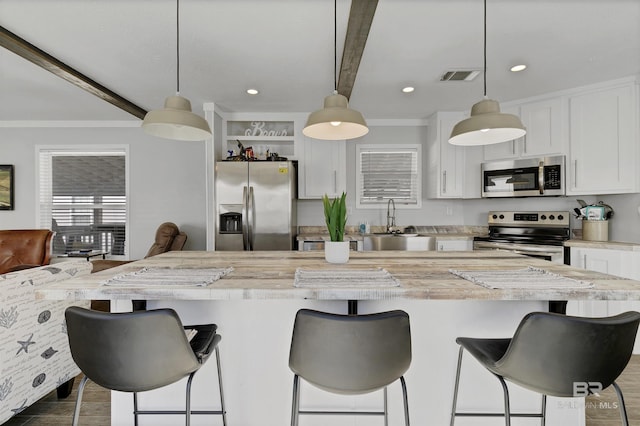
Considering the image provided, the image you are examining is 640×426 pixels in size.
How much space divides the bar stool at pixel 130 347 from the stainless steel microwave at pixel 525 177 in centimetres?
370

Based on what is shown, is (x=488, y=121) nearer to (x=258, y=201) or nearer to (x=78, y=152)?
(x=258, y=201)

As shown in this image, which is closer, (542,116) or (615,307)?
(615,307)

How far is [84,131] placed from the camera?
450 centimetres

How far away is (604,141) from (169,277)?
12.7ft

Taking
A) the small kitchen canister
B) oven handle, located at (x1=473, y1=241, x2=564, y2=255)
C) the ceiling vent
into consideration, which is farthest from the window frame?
the small kitchen canister

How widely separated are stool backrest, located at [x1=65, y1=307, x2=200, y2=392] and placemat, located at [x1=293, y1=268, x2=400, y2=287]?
455 mm

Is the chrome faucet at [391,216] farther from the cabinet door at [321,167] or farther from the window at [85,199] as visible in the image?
the window at [85,199]

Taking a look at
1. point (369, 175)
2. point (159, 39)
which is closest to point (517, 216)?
point (369, 175)

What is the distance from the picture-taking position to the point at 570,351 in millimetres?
987

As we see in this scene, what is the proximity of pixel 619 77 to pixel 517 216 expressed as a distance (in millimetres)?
1571

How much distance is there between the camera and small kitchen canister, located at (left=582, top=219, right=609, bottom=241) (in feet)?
10.2

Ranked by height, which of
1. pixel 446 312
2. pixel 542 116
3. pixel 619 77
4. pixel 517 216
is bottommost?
pixel 446 312

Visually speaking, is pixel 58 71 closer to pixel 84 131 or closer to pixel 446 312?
pixel 84 131

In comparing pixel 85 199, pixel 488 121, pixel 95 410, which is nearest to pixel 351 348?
pixel 488 121
